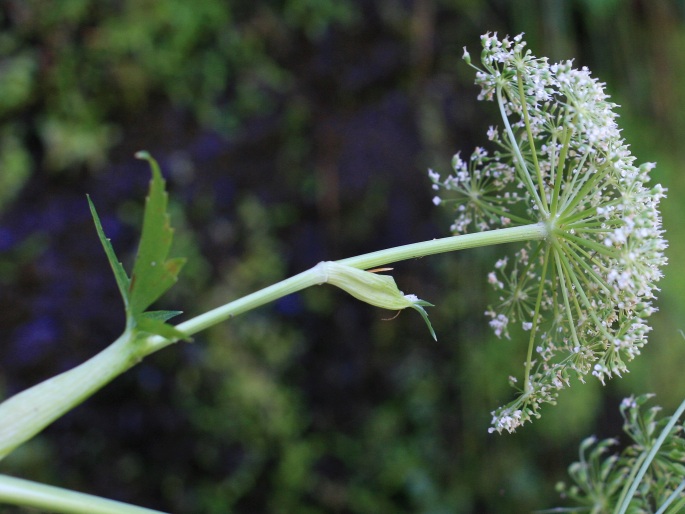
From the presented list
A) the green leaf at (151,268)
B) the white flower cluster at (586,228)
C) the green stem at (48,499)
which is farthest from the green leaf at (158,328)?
the white flower cluster at (586,228)

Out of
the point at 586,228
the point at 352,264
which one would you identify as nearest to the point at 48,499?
the point at 352,264

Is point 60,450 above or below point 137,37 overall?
below

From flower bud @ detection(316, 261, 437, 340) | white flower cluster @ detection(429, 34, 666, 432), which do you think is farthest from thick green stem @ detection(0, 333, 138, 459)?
white flower cluster @ detection(429, 34, 666, 432)

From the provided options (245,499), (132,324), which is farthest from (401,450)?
(132,324)

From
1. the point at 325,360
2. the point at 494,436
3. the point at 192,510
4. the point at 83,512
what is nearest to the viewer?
the point at 83,512

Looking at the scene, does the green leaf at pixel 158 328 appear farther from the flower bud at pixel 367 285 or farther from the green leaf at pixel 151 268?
the flower bud at pixel 367 285

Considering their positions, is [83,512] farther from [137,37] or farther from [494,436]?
[494,436]
